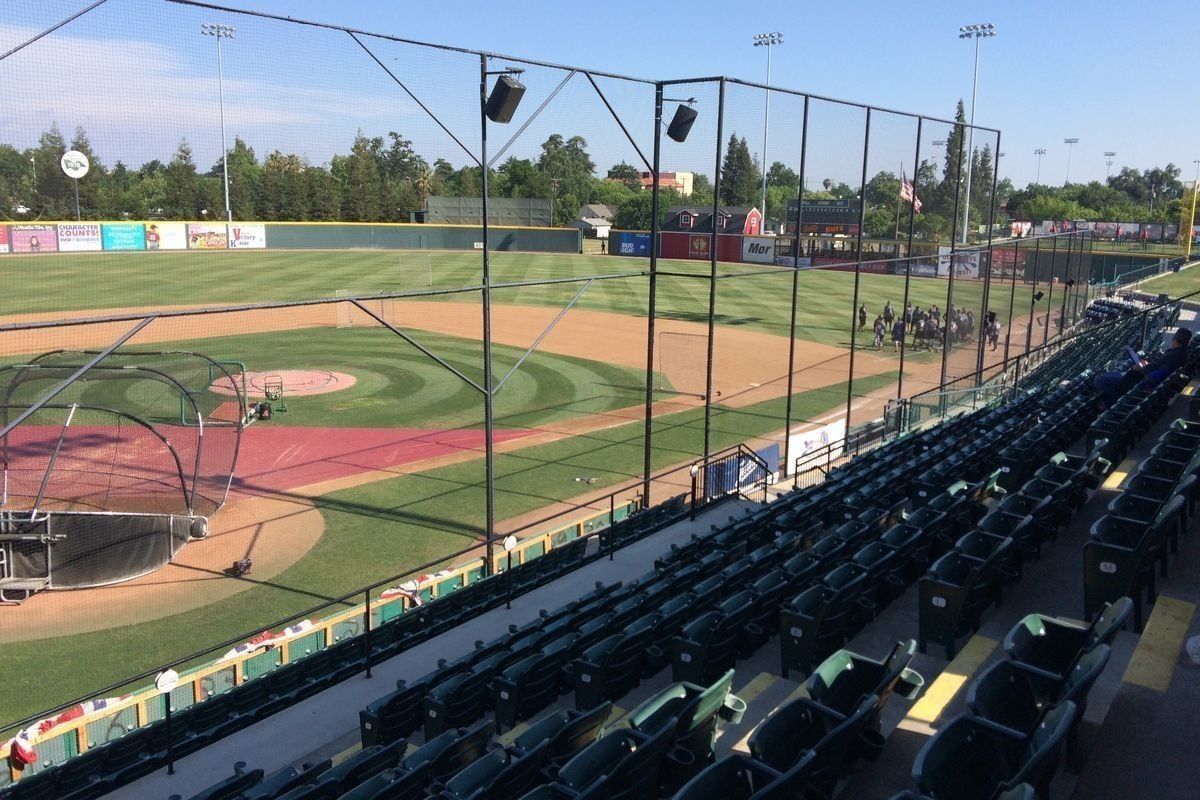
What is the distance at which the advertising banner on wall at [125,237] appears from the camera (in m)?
14.6

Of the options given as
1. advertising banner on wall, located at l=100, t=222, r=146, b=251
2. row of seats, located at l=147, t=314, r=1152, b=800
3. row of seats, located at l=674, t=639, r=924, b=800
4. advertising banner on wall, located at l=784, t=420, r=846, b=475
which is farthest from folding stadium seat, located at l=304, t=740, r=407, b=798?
advertising banner on wall, located at l=784, t=420, r=846, b=475

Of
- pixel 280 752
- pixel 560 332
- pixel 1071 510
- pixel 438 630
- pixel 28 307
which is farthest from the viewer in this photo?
pixel 560 332

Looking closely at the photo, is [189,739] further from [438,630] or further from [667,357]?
[667,357]

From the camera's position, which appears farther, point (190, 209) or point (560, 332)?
point (560, 332)

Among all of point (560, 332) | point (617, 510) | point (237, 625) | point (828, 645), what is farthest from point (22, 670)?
point (560, 332)

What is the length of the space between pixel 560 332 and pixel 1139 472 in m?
31.8

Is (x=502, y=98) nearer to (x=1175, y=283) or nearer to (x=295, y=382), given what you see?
(x=295, y=382)

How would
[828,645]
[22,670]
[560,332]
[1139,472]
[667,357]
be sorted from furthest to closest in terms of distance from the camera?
[560,332] → [667,357] → [22,670] → [1139,472] → [828,645]

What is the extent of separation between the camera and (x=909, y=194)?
907 inches

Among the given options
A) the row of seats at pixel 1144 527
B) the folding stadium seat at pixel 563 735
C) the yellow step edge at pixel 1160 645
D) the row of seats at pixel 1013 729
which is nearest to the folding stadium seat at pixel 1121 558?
the row of seats at pixel 1144 527

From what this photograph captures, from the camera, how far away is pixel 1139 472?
8641 mm

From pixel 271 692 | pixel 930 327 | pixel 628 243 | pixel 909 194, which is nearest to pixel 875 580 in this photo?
pixel 271 692

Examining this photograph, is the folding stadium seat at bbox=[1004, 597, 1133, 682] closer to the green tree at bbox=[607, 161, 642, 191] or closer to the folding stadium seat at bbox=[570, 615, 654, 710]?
the folding stadium seat at bbox=[570, 615, 654, 710]

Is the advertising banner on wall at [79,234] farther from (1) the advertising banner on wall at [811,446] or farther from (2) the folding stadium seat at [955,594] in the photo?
(1) the advertising banner on wall at [811,446]
